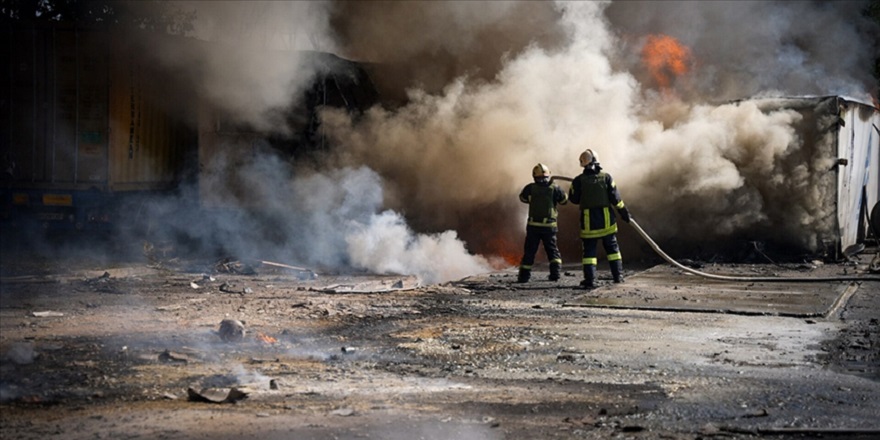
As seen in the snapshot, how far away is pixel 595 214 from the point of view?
10.9 m

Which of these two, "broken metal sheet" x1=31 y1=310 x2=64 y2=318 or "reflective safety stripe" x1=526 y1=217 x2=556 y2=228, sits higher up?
"reflective safety stripe" x1=526 y1=217 x2=556 y2=228

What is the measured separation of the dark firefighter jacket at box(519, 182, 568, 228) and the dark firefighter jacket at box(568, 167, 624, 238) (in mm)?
472

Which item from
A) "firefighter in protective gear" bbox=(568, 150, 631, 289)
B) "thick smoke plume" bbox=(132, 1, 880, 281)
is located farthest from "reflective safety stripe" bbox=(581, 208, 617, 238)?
"thick smoke plume" bbox=(132, 1, 880, 281)

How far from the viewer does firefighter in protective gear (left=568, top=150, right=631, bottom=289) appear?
1087cm

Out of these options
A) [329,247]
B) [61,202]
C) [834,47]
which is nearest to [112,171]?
[61,202]

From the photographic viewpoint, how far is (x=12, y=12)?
57.2ft

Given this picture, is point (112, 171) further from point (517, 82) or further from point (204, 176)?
point (517, 82)

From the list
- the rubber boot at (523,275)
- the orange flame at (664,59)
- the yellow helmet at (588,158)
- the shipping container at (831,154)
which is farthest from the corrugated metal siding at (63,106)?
the shipping container at (831,154)

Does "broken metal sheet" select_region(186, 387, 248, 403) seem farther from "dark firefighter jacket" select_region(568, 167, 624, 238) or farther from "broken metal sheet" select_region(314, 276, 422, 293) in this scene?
"dark firefighter jacket" select_region(568, 167, 624, 238)

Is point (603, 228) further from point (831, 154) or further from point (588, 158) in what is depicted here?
point (831, 154)

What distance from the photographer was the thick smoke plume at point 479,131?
1370cm

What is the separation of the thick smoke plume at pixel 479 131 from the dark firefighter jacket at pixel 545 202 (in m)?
2.37

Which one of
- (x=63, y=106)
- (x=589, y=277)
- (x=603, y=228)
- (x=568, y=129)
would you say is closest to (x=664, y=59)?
(x=568, y=129)

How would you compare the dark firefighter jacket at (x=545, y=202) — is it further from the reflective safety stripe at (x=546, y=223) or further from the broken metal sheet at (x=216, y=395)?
the broken metal sheet at (x=216, y=395)
